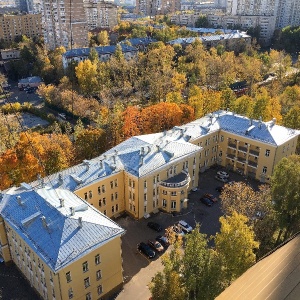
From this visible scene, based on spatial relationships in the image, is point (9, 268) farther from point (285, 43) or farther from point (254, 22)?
point (254, 22)

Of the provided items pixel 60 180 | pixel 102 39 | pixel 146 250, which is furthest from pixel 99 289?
pixel 102 39

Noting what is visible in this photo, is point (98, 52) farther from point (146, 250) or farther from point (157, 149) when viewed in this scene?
point (146, 250)

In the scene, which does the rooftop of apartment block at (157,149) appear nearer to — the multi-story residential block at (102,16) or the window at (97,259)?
the window at (97,259)

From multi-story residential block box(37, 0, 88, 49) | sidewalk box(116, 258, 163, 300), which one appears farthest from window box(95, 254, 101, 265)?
multi-story residential block box(37, 0, 88, 49)

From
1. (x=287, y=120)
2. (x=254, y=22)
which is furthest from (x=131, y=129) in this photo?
(x=254, y=22)

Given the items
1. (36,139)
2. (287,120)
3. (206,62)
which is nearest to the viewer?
(36,139)
